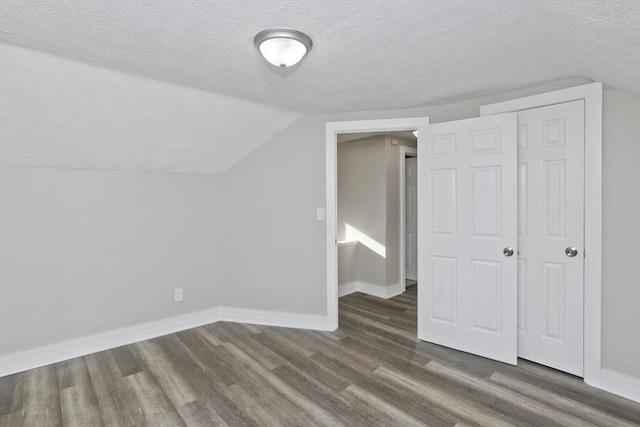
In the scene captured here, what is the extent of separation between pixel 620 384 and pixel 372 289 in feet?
8.97

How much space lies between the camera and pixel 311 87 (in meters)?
2.59

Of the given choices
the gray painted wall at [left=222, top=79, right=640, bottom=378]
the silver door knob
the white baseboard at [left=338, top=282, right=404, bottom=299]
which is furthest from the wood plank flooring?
the white baseboard at [left=338, top=282, right=404, bottom=299]

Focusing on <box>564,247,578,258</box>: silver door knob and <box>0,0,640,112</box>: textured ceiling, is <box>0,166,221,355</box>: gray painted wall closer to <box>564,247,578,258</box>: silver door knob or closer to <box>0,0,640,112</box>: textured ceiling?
<box>0,0,640,112</box>: textured ceiling

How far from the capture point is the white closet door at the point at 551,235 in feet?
7.87

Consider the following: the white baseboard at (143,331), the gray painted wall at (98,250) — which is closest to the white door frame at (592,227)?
the white baseboard at (143,331)

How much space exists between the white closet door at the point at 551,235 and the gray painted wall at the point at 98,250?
117 inches

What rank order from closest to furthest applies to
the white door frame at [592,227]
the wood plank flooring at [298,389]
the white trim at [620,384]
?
the wood plank flooring at [298,389], the white trim at [620,384], the white door frame at [592,227]

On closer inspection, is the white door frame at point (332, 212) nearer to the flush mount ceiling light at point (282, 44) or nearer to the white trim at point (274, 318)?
the white trim at point (274, 318)

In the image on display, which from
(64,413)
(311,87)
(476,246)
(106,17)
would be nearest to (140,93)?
(106,17)

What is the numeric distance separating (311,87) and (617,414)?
294 cm

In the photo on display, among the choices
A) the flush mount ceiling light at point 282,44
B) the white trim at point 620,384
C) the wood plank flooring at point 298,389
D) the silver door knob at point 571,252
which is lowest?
the wood plank flooring at point 298,389

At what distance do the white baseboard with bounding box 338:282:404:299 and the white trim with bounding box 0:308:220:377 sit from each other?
1.78 meters

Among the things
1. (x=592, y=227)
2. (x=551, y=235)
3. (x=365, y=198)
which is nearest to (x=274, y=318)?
(x=365, y=198)

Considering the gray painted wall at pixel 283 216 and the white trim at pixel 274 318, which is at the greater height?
the gray painted wall at pixel 283 216
